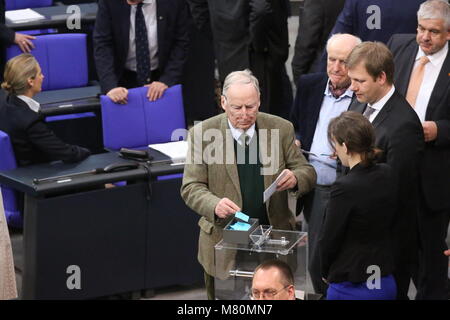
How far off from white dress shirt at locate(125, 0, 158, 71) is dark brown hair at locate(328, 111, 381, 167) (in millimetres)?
3412

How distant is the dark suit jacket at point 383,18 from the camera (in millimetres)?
6414

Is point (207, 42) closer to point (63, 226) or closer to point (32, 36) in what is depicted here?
point (32, 36)

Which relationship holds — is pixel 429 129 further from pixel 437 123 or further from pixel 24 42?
pixel 24 42

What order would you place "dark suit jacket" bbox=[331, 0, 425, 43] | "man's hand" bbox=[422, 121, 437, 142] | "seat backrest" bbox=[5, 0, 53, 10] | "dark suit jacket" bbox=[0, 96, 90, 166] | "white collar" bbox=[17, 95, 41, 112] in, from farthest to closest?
1. "seat backrest" bbox=[5, 0, 53, 10]
2. "white collar" bbox=[17, 95, 41, 112]
3. "dark suit jacket" bbox=[0, 96, 90, 166]
4. "dark suit jacket" bbox=[331, 0, 425, 43]
5. "man's hand" bbox=[422, 121, 437, 142]

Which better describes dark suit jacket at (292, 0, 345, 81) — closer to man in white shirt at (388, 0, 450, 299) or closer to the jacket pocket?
man in white shirt at (388, 0, 450, 299)

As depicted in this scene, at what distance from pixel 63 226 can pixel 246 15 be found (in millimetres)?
2598

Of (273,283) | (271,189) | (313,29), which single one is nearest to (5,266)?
(271,189)

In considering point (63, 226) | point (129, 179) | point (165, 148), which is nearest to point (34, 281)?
point (63, 226)

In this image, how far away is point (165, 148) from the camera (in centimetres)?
692

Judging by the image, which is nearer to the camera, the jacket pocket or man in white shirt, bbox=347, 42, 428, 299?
man in white shirt, bbox=347, 42, 428, 299

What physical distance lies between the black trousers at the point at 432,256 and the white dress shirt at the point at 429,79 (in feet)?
1.82

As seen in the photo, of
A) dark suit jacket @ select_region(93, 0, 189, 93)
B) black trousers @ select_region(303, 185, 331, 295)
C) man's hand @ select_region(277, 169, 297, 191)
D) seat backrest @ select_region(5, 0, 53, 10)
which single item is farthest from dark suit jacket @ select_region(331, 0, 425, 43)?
seat backrest @ select_region(5, 0, 53, 10)

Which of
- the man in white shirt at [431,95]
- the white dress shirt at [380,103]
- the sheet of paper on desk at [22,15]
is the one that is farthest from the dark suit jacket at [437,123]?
the sheet of paper on desk at [22,15]

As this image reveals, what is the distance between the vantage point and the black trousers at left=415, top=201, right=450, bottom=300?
18.9 feet
